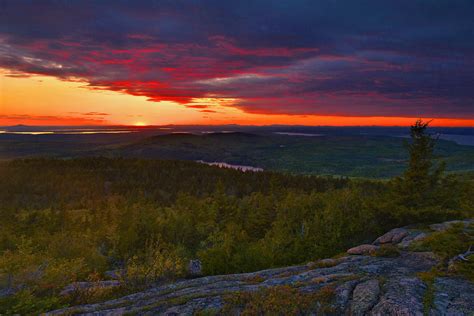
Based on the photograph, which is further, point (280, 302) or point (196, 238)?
point (196, 238)

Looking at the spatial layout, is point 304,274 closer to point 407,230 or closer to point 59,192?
point 407,230

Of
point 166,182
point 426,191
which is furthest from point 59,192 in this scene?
point 426,191

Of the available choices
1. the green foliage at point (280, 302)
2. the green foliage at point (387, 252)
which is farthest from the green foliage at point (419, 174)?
the green foliage at point (280, 302)

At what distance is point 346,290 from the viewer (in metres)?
16.2

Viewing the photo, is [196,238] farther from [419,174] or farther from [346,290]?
[346,290]

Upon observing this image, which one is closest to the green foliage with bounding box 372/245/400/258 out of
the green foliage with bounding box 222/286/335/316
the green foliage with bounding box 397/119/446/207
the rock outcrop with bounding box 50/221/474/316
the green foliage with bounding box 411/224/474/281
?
the rock outcrop with bounding box 50/221/474/316

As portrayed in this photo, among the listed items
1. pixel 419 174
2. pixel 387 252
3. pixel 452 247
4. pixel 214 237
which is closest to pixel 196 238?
pixel 214 237

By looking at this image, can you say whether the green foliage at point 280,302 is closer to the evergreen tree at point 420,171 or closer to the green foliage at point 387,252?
the green foliage at point 387,252

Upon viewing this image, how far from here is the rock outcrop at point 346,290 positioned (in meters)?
14.4

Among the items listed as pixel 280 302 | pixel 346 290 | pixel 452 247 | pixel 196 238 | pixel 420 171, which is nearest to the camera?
pixel 280 302

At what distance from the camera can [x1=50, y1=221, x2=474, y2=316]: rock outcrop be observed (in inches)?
567

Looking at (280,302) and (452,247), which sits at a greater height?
(452,247)

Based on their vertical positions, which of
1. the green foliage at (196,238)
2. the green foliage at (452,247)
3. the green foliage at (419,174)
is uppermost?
the green foliage at (419,174)

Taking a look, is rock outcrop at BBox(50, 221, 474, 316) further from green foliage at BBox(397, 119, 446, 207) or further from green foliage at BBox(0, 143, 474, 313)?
green foliage at BBox(397, 119, 446, 207)
